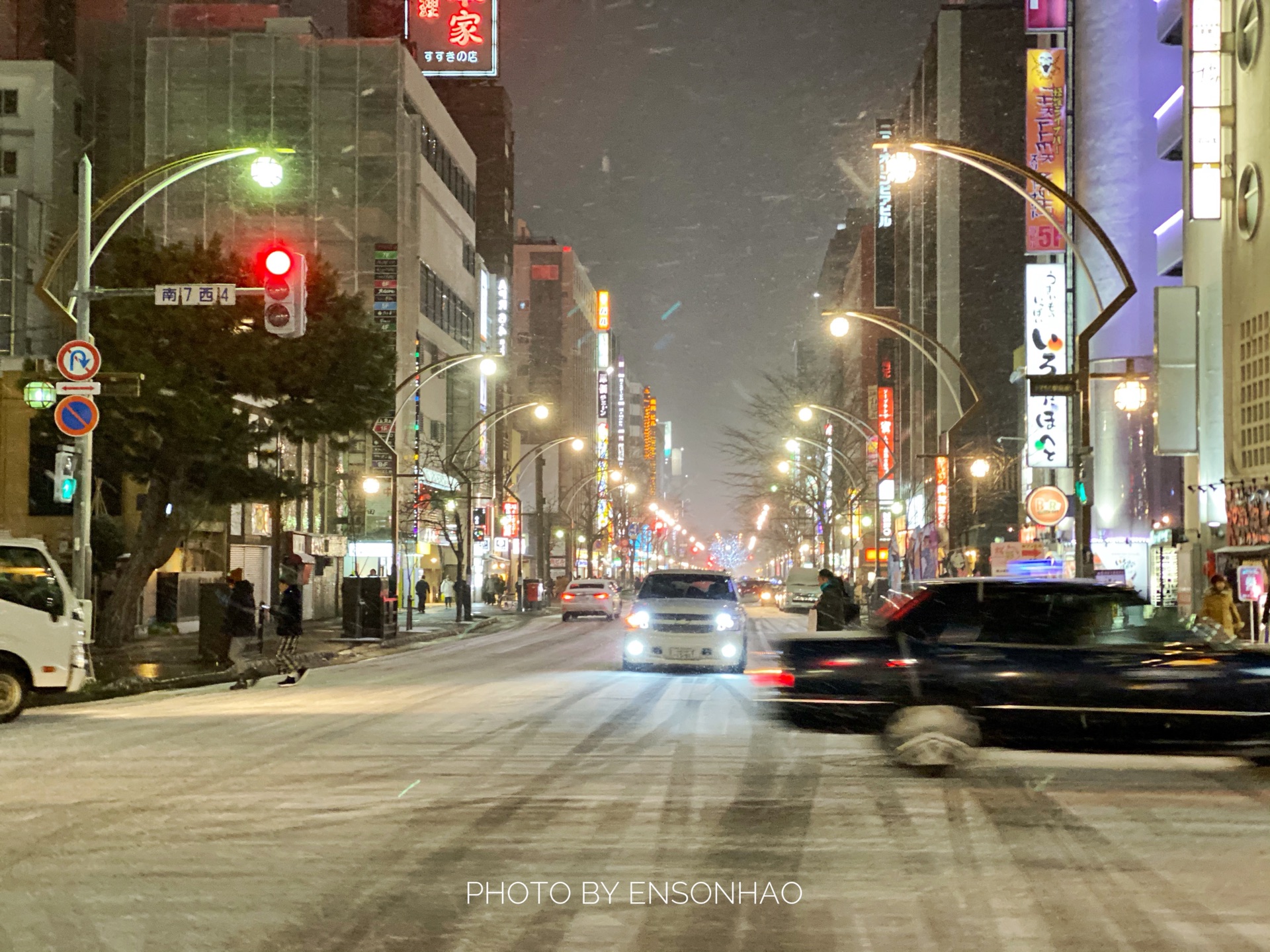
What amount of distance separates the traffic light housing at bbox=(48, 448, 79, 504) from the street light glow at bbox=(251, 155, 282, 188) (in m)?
5.30

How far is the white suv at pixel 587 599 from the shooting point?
187ft

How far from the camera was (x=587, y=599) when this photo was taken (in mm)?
57344

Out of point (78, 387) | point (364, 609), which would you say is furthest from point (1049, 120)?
point (78, 387)

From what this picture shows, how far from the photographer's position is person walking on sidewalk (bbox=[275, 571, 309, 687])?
24984 millimetres

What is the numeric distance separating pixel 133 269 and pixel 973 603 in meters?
26.4

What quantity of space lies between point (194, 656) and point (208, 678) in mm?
5445

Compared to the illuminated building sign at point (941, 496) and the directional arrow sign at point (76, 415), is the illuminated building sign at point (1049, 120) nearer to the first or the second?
the illuminated building sign at point (941, 496)

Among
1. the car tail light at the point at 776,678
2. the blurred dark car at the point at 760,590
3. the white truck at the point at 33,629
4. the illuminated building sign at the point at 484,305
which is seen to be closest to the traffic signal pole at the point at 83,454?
the white truck at the point at 33,629

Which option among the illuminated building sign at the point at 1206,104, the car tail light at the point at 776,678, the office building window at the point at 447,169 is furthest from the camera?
the office building window at the point at 447,169

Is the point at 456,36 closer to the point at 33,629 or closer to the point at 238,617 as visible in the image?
the point at 238,617

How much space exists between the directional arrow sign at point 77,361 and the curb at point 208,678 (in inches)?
186

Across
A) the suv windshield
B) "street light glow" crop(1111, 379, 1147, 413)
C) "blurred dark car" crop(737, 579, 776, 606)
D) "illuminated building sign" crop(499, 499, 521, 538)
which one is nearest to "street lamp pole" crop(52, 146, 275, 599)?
the suv windshield

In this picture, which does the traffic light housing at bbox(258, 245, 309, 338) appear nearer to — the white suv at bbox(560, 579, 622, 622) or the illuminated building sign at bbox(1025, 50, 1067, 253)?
the white suv at bbox(560, 579, 622, 622)

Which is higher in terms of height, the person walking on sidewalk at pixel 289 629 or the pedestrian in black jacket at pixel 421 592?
the person walking on sidewalk at pixel 289 629
